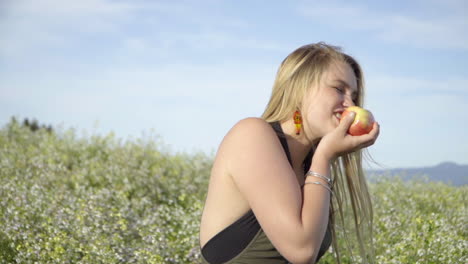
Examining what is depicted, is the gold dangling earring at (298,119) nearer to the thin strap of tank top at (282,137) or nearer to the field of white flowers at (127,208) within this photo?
the thin strap of tank top at (282,137)

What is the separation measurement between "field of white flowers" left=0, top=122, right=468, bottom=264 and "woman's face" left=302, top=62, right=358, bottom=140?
2.38 m

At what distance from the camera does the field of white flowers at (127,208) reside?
5012 millimetres

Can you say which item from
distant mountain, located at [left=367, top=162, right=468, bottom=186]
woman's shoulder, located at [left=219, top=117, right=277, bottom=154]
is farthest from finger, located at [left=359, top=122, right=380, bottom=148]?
distant mountain, located at [left=367, top=162, right=468, bottom=186]

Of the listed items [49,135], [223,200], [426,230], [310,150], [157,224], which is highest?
[310,150]

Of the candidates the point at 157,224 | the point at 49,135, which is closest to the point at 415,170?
the point at 157,224

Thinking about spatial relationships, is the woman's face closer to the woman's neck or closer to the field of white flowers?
the woman's neck

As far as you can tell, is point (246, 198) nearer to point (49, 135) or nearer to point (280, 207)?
point (280, 207)

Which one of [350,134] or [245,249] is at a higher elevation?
[350,134]

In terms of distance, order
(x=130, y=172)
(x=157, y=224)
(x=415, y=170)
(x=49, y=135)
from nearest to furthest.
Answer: (x=157, y=224) → (x=130, y=172) → (x=415, y=170) → (x=49, y=135)

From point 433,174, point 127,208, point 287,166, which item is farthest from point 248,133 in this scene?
point 433,174

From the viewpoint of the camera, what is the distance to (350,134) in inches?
107

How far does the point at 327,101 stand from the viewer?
9.03ft

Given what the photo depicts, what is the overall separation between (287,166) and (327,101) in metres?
Result: 0.41

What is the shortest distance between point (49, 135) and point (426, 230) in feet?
25.5
